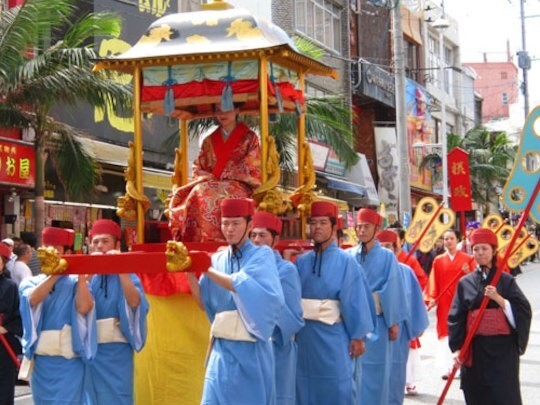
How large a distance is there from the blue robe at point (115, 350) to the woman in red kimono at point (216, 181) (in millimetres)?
1006

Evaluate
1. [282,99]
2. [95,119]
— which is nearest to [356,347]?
[282,99]

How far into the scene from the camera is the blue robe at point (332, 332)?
7168mm

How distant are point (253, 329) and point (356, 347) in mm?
1499

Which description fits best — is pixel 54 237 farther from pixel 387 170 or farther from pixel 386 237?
pixel 387 170

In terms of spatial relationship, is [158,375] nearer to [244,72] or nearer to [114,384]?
[114,384]

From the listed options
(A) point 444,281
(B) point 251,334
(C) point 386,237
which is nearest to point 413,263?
(A) point 444,281

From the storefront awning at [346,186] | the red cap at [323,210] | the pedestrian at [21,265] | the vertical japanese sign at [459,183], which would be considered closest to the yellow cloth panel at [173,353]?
the red cap at [323,210]

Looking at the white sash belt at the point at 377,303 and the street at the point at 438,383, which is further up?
the white sash belt at the point at 377,303

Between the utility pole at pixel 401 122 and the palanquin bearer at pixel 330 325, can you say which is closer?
the palanquin bearer at pixel 330 325

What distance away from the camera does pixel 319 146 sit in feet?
92.6

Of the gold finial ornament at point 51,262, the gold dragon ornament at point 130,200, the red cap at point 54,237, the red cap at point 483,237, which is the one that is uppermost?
the gold dragon ornament at point 130,200

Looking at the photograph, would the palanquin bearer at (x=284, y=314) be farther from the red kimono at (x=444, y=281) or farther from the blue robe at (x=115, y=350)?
the red kimono at (x=444, y=281)

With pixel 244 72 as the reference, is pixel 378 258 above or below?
below

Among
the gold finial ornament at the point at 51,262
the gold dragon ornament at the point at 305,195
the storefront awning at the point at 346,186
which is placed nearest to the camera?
the gold finial ornament at the point at 51,262
